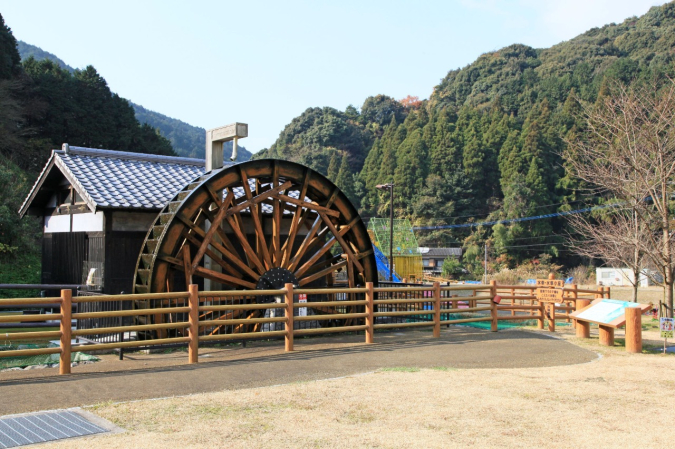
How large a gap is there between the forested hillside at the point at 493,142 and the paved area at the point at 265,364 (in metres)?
39.8

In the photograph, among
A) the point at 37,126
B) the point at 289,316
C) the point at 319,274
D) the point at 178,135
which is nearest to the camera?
the point at 289,316

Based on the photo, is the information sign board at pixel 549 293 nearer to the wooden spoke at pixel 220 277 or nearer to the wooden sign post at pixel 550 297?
the wooden sign post at pixel 550 297

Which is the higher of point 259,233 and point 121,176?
point 121,176

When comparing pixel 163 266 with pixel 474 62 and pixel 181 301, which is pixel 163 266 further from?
pixel 474 62

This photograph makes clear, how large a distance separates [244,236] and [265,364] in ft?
12.7

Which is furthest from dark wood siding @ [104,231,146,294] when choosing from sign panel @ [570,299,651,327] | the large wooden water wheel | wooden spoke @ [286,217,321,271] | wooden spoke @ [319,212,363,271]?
sign panel @ [570,299,651,327]

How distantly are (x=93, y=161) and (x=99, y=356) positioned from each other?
21.2ft

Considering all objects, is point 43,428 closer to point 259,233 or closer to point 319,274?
point 259,233

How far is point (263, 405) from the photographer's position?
6.66 m

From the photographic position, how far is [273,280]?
492 inches

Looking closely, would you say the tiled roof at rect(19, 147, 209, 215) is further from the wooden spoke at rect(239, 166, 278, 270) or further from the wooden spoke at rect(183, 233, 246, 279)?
the wooden spoke at rect(239, 166, 278, 270)

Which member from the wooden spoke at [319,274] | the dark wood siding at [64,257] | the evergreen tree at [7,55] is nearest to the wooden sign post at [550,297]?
the wooden spoke at [319,274]

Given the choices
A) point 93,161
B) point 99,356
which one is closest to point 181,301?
point 99,356

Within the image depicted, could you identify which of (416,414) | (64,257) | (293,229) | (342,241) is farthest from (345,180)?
(416,414)
